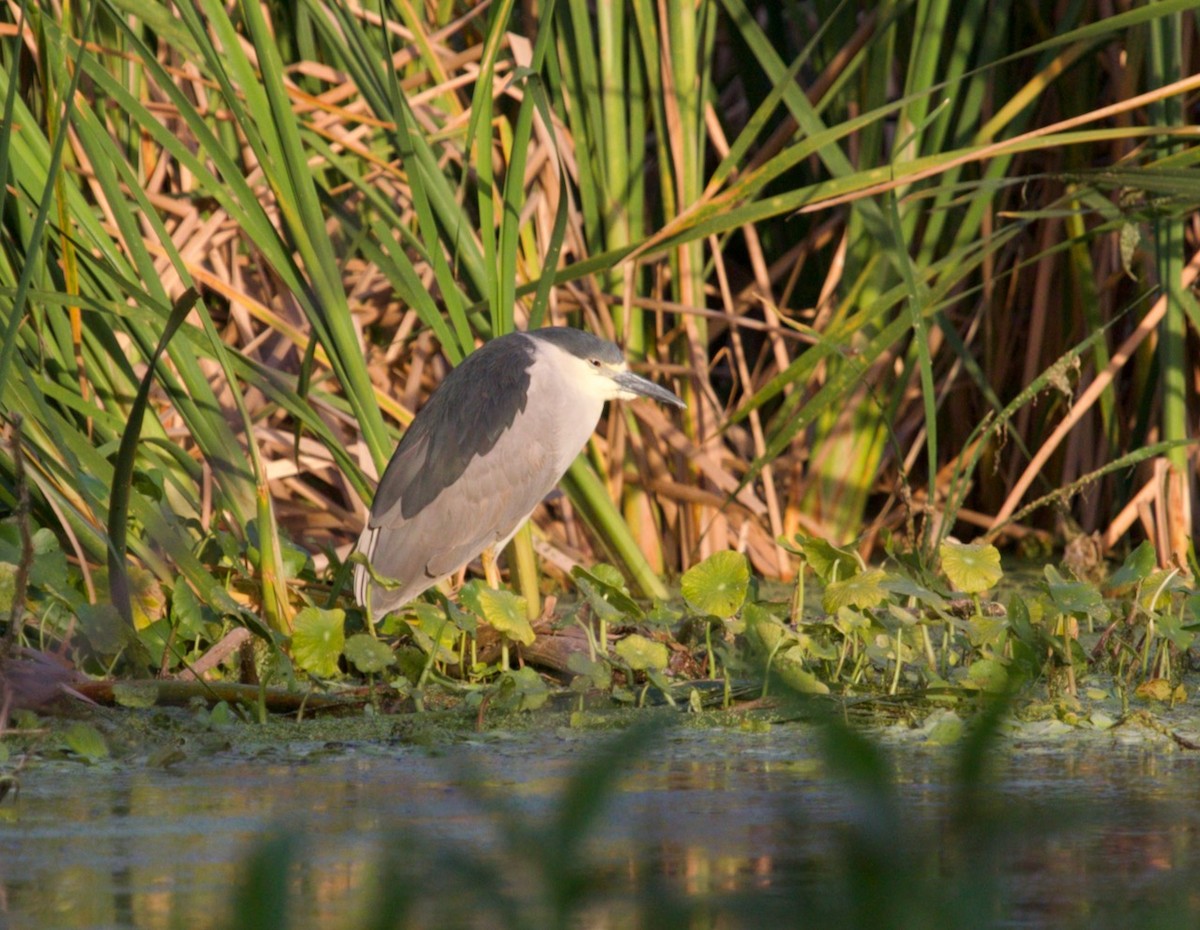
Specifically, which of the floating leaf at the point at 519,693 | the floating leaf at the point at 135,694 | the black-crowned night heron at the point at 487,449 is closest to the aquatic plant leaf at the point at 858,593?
the floating leaf at the point at 519,693

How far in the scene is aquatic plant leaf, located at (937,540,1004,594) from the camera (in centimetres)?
294

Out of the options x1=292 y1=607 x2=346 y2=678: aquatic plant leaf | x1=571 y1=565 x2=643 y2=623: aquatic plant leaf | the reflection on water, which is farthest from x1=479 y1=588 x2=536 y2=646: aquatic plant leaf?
the reflection on water

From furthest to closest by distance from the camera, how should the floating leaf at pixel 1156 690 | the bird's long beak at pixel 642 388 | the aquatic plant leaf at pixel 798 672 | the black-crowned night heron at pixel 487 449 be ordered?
1. the bird's long beak at pixel 642 388
2. the black-crowned night heron at pixel 487 449
3. the floating leaf at pixel 1156 690
4. the aquatic plant leaf at pixel 798 672

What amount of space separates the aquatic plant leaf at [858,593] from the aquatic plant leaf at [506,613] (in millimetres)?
528

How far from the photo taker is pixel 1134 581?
2996mm

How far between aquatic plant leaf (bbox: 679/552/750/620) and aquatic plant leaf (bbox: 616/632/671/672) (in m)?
0.17

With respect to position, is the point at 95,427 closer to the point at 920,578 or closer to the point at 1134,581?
the point at 920,578

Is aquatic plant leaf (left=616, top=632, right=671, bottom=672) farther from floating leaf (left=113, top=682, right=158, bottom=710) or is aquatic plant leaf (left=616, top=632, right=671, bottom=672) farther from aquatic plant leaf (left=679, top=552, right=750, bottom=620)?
floating leaf (left=113, top=682, right=158, bottom=710)

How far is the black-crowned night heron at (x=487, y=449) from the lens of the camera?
3633mm

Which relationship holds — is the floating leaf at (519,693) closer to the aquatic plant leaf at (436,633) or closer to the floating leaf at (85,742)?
the aquatic plant leaf at (436,633)

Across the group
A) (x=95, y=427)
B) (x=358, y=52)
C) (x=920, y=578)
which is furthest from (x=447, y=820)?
(x=95, y=427)

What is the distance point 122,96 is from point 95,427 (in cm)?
91

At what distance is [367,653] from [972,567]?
1.06 m

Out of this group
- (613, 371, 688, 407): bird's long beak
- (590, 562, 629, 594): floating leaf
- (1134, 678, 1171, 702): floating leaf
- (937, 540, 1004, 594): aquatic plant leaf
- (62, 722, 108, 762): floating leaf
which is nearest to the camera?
(62, 722, 108, 762): floating leaf
